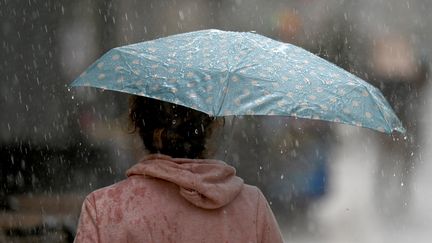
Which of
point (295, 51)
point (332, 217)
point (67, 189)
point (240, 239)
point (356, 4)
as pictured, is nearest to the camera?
point (240, 239)

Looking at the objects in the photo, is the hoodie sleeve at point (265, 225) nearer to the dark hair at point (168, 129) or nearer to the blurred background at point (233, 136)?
the dark hair at point (168, 129)

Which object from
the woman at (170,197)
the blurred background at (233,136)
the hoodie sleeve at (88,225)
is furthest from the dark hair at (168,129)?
the blurred background at (233,136)

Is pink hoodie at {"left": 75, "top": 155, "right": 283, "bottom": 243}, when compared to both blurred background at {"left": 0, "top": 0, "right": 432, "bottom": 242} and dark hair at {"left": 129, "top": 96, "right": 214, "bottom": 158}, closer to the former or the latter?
dark hair at {"left": 129, "top": 96, "right": 214, "bottom": 158}

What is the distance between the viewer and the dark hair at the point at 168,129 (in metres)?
2.73

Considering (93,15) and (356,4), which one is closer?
(93,15)

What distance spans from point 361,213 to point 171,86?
9093mm

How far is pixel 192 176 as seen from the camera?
2725mm

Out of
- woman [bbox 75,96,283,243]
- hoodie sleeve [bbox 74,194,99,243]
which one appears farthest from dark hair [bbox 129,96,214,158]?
hoodie sleeve [bbox 74,194,99,243]

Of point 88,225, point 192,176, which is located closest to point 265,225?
point 192,176

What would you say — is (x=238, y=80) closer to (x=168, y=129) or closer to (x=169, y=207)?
(x=168, y=129)

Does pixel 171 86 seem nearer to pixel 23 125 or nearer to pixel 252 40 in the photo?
pixel 252 40

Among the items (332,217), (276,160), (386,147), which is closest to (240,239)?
(332,217)

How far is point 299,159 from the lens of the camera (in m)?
12.8

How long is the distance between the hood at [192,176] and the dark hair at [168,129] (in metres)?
0.03
